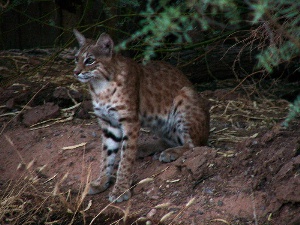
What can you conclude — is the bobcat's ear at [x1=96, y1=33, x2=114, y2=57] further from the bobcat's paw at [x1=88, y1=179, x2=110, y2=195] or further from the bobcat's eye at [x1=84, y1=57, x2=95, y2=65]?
the bobcat's paw at [x1=88, y1=179, x2=110, y2=195]

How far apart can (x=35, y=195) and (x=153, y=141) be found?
147 centimetres

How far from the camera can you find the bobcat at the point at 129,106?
529cm

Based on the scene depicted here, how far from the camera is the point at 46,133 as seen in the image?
648 centimetres

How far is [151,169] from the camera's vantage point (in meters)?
5.56

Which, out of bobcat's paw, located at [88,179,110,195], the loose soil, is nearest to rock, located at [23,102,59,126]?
the loose soil

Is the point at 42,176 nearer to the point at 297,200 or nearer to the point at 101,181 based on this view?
the point at 101,181

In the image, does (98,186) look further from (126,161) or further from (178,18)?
(178,18)

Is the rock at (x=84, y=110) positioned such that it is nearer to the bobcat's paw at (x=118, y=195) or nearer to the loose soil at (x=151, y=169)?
the loose soil at (x=151, y=169)

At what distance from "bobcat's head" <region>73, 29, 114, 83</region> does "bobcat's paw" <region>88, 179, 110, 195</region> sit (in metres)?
0.89

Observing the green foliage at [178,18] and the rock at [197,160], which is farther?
the rock at [197,160]

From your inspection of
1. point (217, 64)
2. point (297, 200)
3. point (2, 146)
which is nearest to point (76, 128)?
point (2, 146)

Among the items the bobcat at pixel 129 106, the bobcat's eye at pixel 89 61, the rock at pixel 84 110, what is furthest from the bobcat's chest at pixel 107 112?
the rock at pixel 84 110

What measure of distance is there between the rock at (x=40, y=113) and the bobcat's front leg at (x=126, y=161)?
1760 mm

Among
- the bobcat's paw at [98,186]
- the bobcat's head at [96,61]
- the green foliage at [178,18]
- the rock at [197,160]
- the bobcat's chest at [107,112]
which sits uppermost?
the green foliage at [178,18]
